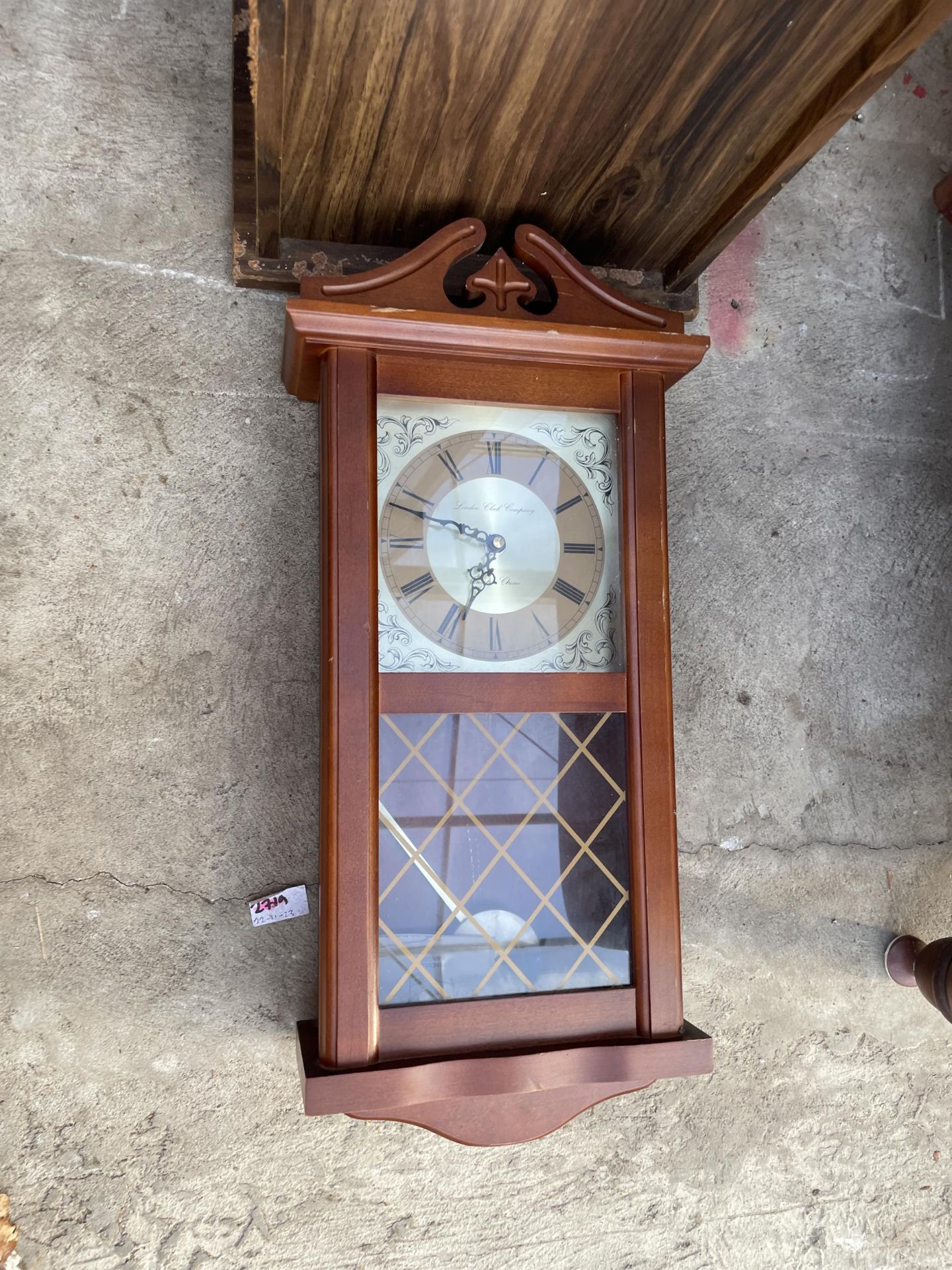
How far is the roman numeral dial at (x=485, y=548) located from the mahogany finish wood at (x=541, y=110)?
0.98 feet

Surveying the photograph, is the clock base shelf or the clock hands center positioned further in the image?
the clock hands center

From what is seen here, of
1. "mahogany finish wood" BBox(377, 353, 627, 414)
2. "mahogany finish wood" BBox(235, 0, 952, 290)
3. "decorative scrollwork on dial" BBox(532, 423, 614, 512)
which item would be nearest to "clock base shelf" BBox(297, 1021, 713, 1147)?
"decorative scrollwork on dial" BBox(532, 423, 614, 512)

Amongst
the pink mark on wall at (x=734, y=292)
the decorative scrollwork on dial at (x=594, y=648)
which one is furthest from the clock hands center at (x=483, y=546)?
the pink mark on wall at (x=734, y=292)

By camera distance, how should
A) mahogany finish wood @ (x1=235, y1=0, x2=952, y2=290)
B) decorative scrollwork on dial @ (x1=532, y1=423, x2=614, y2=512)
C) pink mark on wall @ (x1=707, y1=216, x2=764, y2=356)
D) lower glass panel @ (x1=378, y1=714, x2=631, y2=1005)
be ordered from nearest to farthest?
mahogany finish wood @ (x1=235, y1=0, x2=952, y2=290)
lower glass panel @ (x1=378, y1=714, x2=631, y2=1005)
decorative scrollwork on dial @ (x1=532, y1=423, x2=614, y2=512)
pink mark on wall @ (x1=707, y1=216, x2=764, y2=356)

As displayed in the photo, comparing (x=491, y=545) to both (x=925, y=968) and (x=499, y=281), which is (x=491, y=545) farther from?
(x=925, y=968)

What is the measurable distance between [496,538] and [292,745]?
1.23 ft

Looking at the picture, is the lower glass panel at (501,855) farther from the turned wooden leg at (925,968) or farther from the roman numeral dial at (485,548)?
the turned wooden leg at (925,968)

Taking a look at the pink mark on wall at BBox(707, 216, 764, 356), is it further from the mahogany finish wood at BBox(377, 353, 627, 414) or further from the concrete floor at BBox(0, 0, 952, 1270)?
the mahogany finish wood at BBox(377, 353, 627, 414)

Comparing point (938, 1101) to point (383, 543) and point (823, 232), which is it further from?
point (823, 232)

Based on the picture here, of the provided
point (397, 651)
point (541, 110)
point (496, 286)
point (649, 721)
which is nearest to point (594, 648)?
point (649, 721)

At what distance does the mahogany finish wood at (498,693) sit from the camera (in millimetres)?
1025

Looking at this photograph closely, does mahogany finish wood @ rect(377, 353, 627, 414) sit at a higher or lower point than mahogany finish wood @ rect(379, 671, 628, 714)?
higher

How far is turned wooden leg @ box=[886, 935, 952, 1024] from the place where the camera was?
1212 millimetres

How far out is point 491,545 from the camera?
1.08 metres
